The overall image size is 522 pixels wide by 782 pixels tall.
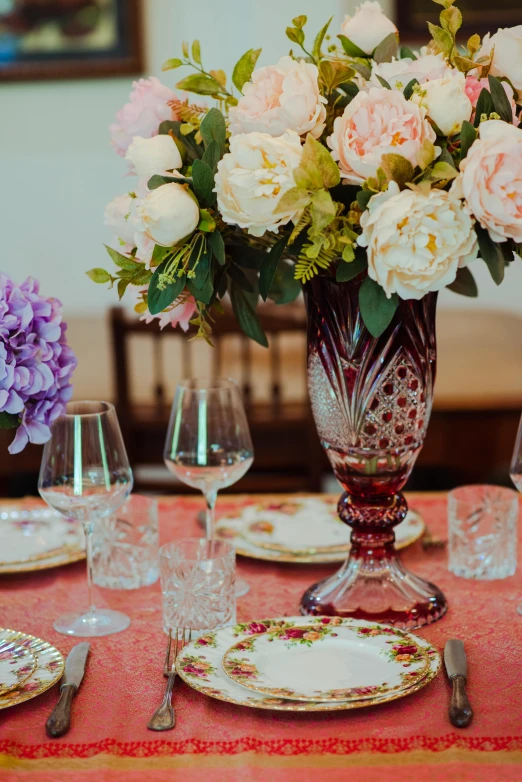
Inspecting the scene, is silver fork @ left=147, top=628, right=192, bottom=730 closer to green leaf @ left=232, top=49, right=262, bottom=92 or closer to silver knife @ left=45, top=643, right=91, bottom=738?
silver knife @ left=45, top=643, right=91, bottom=738

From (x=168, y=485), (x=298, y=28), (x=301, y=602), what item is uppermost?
(x=298, y=28)

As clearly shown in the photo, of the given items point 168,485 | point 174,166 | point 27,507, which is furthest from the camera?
point 168,485

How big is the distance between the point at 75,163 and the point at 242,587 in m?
2.68

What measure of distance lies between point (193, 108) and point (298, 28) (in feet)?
0.46

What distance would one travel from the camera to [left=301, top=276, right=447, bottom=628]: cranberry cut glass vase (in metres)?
1.06

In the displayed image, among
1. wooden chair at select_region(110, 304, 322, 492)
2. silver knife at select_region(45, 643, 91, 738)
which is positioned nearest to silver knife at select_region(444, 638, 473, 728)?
silver knife at select_region(45, 643, 91, 738)

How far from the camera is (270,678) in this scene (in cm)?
90

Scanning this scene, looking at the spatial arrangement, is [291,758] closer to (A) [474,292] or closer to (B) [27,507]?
(A) [474,292]

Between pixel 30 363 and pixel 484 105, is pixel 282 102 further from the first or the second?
pixel 30 363

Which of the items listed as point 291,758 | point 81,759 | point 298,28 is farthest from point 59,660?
point 298,28

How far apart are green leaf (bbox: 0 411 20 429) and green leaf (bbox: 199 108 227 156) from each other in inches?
13.5

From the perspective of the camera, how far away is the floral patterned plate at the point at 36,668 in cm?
87

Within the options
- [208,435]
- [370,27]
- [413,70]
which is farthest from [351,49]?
[208,435]

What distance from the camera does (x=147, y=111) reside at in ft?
3.54
